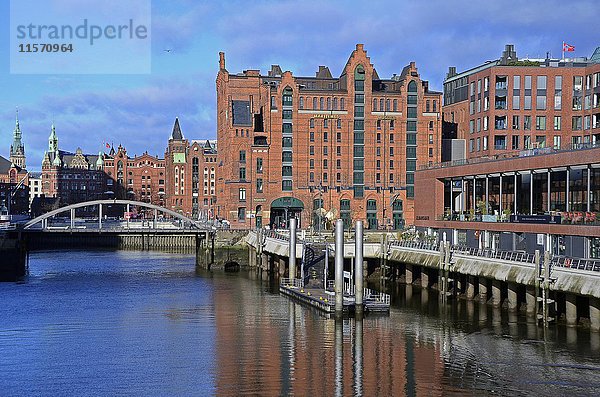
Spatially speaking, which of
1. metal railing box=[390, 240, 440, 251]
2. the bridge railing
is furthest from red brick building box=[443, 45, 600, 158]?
the bridge railing

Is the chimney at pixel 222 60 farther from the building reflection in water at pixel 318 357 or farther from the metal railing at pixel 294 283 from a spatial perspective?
the building reflection in water at pixel 318 357

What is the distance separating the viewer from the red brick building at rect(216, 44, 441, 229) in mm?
136375

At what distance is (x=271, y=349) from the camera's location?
165 feet

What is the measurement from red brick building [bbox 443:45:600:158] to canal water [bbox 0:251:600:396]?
150ft

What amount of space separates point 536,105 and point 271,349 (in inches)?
2939

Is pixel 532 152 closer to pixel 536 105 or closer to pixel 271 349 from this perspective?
pixel 271 349

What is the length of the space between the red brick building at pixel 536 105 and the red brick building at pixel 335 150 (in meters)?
20.9

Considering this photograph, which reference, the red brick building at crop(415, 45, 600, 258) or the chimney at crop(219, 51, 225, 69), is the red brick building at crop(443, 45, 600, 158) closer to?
the red brick building at crop(415, 45, 600, 258)

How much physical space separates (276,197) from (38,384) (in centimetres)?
9643

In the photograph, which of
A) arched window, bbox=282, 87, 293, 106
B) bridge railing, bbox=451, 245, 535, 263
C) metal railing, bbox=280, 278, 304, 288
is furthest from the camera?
arched window, bbox=282, 87, 293, 106

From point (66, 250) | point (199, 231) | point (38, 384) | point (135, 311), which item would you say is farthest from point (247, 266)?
point (38, 384)

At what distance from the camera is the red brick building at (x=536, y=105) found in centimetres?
11200

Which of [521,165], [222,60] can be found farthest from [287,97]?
[521,165]

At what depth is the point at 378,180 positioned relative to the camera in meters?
139
